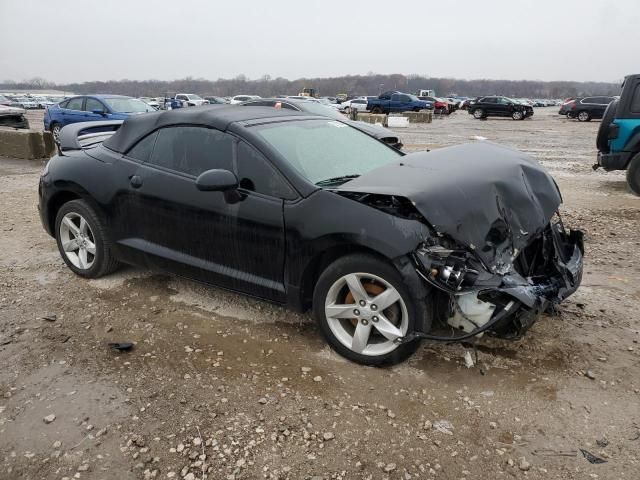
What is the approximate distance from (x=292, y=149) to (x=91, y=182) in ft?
6.29

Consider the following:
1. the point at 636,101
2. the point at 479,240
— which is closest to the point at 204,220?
the point at 479,240

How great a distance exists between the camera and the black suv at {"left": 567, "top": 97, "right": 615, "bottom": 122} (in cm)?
3091

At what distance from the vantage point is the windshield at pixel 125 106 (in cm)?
1395

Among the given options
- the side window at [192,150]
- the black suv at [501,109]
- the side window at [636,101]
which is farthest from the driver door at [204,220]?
the black suv at [501,109]

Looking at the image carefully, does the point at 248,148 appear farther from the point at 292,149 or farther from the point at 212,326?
the point at 212,326

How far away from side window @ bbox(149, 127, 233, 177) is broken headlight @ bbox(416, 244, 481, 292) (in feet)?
5.18

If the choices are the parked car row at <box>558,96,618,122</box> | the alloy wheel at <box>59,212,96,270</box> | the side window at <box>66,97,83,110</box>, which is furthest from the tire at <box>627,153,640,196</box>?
the parked car row at <box>558,96,618,122</box>

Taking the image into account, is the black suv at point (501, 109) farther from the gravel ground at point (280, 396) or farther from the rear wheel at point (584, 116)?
the gravel ground at point (280, 396)

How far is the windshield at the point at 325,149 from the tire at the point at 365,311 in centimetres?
72

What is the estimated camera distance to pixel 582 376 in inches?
122

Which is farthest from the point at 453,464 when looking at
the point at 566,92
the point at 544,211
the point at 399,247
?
the point at 566,92

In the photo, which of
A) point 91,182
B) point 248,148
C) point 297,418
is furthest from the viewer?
point 91,182

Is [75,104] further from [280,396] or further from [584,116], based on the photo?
[584,116]

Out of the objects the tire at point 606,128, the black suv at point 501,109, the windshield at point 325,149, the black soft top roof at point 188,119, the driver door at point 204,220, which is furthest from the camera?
the black suv at point 501,109
